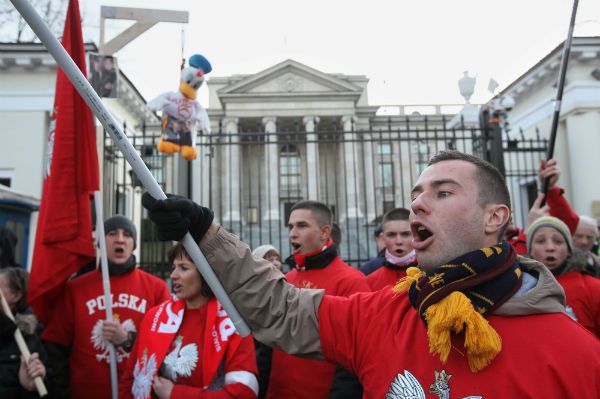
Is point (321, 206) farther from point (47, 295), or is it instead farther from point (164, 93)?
point (164, 93)

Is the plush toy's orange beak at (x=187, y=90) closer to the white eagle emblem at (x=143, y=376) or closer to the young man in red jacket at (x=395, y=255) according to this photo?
the young man in red jacket at (x=395, y=255)

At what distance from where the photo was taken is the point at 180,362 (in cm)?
273

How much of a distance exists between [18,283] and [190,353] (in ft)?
5.70

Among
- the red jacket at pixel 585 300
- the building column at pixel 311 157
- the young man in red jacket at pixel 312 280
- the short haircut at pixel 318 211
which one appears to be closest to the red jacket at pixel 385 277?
the young man in red jacket at pixel 312 280

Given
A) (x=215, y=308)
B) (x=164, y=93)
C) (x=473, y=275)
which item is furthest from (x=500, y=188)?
(x=164, y=93)

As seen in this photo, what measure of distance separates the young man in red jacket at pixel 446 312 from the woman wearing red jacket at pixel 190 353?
1.02 meters

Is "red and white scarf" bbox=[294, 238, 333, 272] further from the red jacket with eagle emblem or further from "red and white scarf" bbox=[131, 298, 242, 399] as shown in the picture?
the red jacket with eagle emblem

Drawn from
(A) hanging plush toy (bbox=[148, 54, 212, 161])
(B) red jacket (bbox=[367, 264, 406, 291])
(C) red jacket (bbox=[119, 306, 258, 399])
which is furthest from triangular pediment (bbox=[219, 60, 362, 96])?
(C) red jacket (bbox=[119, 306, 258, 399])

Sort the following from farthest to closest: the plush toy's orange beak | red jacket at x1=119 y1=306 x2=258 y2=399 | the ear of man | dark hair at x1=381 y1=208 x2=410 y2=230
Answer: the plush toy's orange beak
dark hair at x1=381 y1=208 x2=410 y2=230
red jacket at x1=119 y1=306 x2=258 y2=399
the ear of man

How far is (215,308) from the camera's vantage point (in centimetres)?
288

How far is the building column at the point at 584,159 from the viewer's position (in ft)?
46.5

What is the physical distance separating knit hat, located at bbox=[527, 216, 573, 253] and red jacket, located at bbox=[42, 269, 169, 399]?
2956 mm

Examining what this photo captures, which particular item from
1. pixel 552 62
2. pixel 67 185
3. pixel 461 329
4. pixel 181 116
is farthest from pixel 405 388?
pixel 552 62

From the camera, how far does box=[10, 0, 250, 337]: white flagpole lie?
143 centimetres
